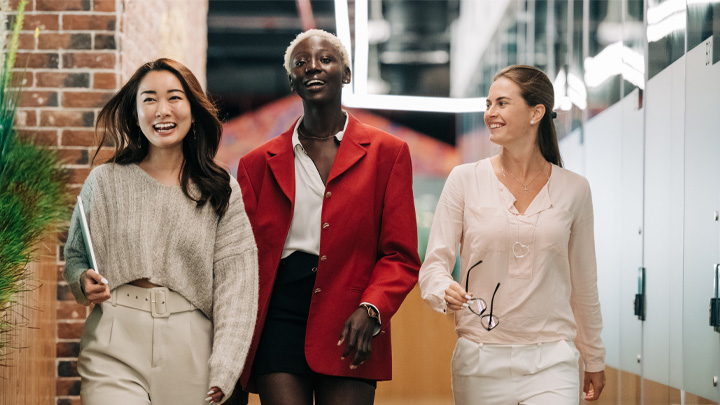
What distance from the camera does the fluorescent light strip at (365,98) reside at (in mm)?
6164

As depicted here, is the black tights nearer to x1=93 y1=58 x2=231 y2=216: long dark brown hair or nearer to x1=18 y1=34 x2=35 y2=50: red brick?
x1=93 y1=58 x2=231 y2=216: long dark brown hair

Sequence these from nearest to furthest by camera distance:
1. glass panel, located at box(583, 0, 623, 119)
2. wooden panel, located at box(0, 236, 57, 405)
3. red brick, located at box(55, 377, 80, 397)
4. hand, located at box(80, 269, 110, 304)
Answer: hand, located at box(80, 269, 110, 304) → wooden panel, located at box(0, 236, 57, 405) → glass panel, located at box(583, 0, 623, 119) → red brick, located at box(55, 377, 80, 397)

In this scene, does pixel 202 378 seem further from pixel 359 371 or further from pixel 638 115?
pixel 638 115

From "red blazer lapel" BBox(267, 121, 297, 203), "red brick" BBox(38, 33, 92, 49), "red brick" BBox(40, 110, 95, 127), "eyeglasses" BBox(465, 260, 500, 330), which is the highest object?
"red brick" BBox(38, 33, 92, 49)

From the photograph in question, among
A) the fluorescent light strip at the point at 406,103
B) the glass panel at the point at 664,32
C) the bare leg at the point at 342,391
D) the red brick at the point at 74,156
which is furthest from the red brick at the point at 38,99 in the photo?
the glass panel at the point at 664,32

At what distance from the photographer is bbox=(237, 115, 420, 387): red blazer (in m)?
2.56

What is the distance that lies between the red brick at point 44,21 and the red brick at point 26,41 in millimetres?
48

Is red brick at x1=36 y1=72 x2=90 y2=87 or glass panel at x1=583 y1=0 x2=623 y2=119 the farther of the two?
red brick at x1=36 y1=72 x2=90 y2=87

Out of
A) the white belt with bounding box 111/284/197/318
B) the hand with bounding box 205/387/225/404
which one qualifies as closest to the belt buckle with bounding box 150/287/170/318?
the white belt with bounding box 111/284/197/318

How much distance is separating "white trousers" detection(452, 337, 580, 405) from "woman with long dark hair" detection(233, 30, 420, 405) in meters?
0.29

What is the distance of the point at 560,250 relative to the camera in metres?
2.58

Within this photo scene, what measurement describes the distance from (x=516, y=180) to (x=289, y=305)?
82 centimetres

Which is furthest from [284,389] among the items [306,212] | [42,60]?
[42,60]

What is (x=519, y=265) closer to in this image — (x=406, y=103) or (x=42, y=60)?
(x=42, y=60)
